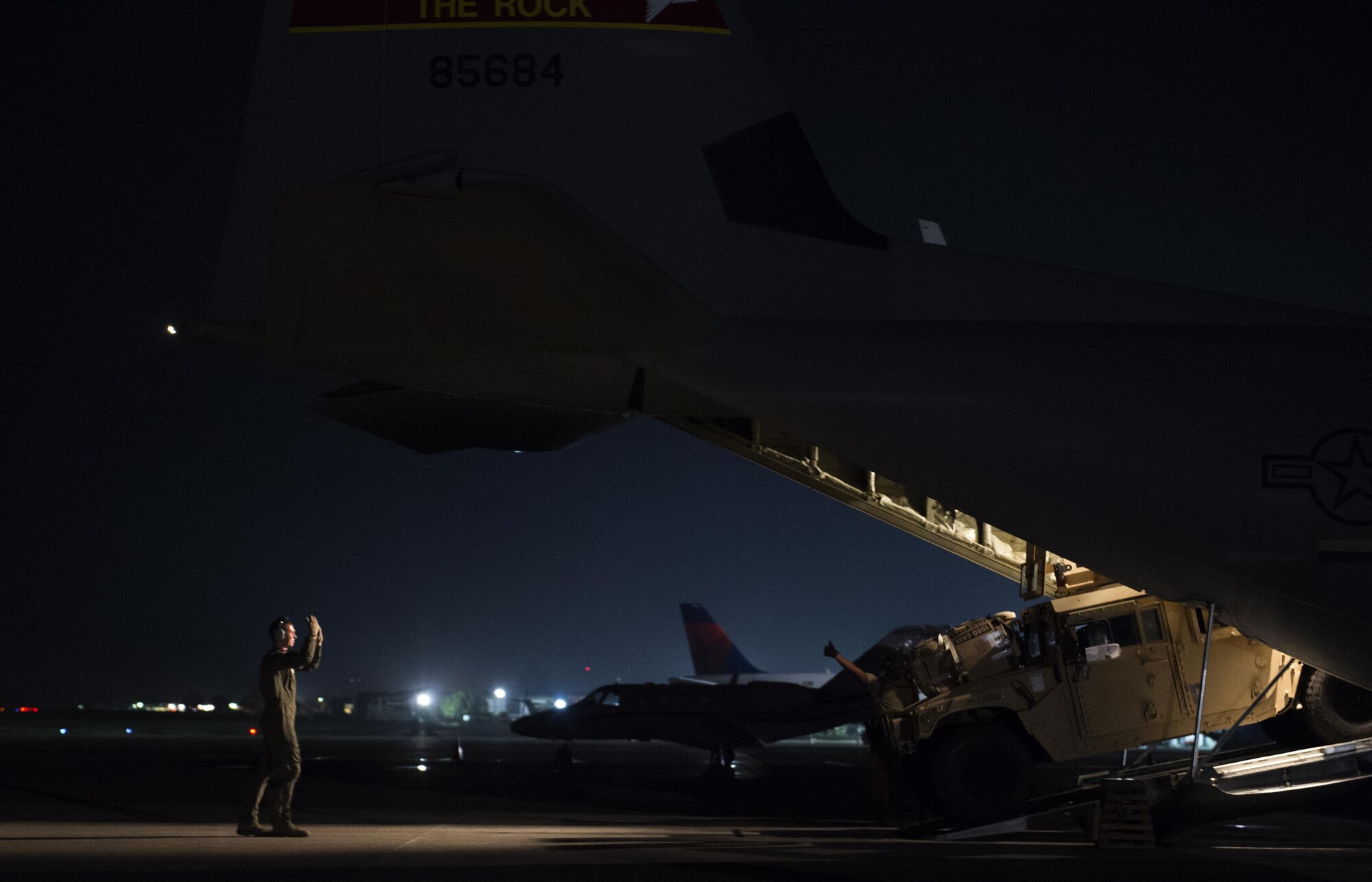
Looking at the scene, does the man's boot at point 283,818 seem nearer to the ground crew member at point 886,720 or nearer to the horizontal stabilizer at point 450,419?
the horizontal stabilizer at point 450,419

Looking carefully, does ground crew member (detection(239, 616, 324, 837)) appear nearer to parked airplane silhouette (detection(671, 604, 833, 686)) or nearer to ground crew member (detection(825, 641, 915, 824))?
ground crew member (detection(825, 641, 915, 824))

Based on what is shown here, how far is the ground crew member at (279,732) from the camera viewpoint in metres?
7.98

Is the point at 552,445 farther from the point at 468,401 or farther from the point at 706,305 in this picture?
the point at 706,305

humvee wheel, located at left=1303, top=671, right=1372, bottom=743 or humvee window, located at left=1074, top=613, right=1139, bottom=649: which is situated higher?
humvee window, located at left=1074, top=613, right=1139, bottom=649

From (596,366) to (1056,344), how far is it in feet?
7.87

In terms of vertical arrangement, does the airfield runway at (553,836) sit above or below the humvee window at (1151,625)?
below

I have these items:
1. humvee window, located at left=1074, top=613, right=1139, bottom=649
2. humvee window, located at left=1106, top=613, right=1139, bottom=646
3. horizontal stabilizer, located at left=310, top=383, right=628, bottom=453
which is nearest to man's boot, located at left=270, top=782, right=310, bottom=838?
horizontal stabilizer, located at left=310, top=383, right=628, bottom=453

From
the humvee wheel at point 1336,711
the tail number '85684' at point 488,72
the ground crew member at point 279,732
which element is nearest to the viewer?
the tail number '85684' at point 488,72

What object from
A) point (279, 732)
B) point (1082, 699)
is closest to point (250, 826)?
point (279, 732)

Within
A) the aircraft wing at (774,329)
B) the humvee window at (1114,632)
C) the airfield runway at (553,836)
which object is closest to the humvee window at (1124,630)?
the humvee window at (1114,632)

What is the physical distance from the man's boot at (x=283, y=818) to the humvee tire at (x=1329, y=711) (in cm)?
759

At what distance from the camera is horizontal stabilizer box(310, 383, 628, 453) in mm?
6453

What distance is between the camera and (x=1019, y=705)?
9695 mm

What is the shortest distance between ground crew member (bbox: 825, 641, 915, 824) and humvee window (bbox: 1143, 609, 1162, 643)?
6.99ft
